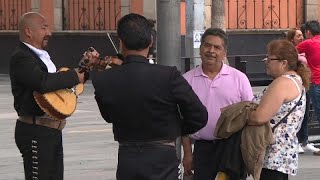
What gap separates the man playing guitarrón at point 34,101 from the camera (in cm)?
673

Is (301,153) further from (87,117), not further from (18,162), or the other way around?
(87,117)

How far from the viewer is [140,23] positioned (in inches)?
217

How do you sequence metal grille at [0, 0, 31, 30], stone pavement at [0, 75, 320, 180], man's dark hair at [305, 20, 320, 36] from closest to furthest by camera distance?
stone pavement at [0, 75, 320, 180] < man's dark hair at [305, 20, 320, 36] < metal grille at [0, 0, 31, 30]

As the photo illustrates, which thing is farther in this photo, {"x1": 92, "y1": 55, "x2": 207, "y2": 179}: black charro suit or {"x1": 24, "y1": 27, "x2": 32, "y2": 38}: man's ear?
{"x1": 24, "y1": 27, "x2": 32, "y2": 38}: man's ear

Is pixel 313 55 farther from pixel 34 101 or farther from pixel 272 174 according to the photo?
pixel 34 101

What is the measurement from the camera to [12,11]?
3105cm

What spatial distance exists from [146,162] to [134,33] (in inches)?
30.1

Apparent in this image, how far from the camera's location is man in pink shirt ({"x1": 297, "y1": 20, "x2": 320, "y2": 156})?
12859 millimetres

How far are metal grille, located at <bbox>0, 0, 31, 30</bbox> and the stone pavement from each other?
1151 centimetres

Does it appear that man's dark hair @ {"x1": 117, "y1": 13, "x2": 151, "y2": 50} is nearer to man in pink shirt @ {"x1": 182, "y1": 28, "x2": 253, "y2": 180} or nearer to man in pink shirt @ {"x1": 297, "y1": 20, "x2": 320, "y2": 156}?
man in pink shirt @ {"x1": 182, "y1": 28, "x2": 253, "y2": 180}

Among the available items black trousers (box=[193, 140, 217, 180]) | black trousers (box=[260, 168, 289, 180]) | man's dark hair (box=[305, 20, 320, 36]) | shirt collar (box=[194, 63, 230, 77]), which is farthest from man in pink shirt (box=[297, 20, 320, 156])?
black trousers (box=[260, 168, 289, 180])

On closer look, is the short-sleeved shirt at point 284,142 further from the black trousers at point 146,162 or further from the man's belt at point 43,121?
the man's belt at point 43,121

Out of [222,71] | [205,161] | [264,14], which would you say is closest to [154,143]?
[205,161]

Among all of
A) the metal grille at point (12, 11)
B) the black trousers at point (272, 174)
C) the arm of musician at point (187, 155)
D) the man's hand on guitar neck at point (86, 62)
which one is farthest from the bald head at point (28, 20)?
the metal grille at point (12, 11)
